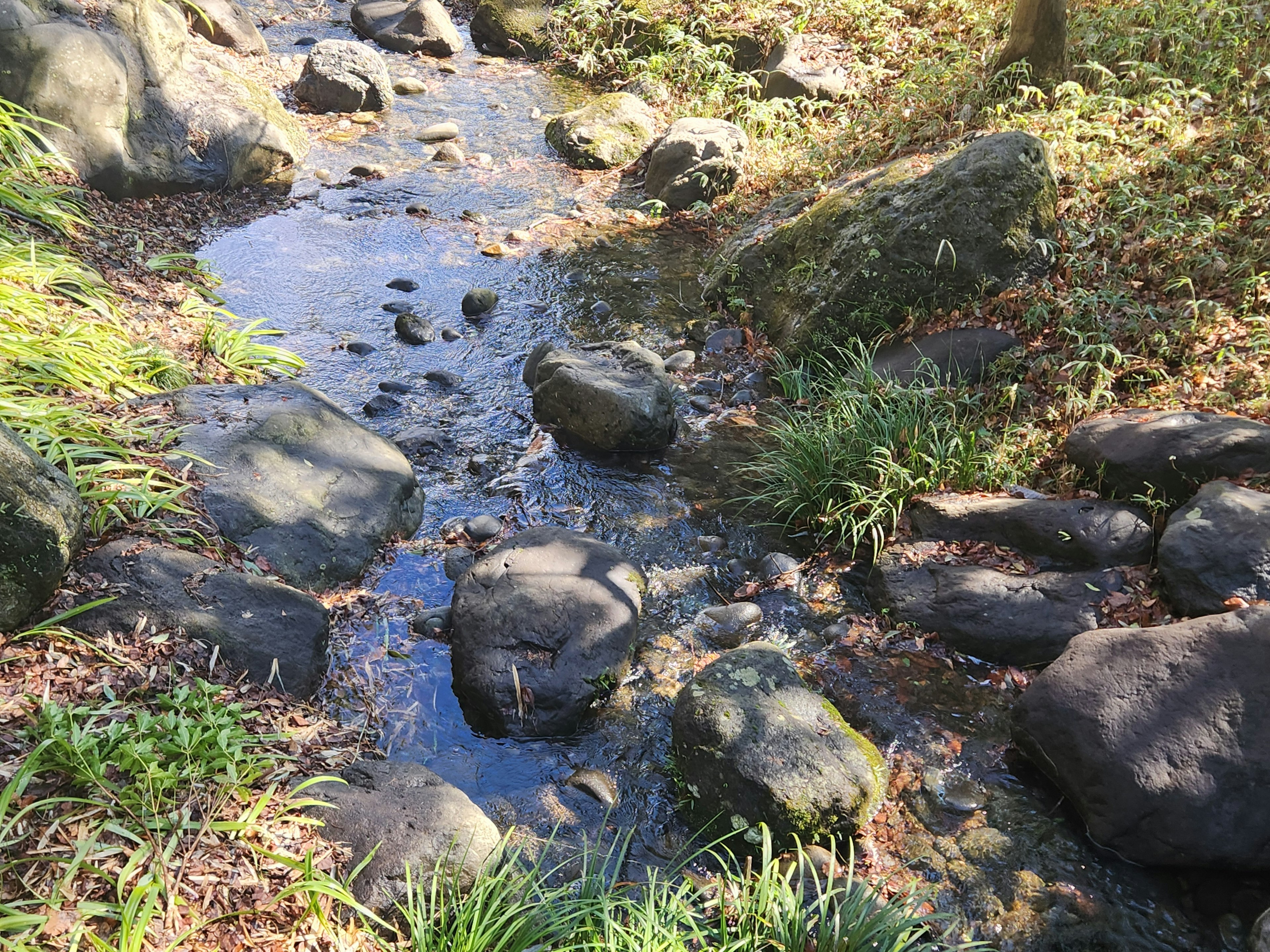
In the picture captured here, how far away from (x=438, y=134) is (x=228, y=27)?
12.2 ft

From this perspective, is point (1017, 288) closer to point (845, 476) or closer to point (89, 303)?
point (845, 476)

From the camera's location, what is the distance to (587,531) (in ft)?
18.4

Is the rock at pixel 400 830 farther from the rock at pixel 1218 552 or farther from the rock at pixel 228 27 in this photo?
the rock at pixel 228 27

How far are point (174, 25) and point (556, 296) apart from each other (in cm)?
543

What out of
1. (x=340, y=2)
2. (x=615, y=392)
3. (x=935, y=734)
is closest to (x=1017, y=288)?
(x=615, y=392)

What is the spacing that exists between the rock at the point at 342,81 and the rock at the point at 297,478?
7.34m

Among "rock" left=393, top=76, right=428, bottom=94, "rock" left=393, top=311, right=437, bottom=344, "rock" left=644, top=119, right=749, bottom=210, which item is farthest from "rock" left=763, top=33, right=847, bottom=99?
"rock" left=393, top=311, right=437, bottom=344

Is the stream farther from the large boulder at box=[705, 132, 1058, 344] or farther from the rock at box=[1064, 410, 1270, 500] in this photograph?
the rock at box=[1064, 410, 1270, 500]

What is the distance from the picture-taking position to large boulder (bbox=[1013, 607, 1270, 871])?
3.58m

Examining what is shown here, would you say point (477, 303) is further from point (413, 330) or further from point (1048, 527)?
point (1048, 527)

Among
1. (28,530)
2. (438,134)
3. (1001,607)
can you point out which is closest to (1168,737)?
(1001,607)

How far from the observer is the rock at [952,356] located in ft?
20.5

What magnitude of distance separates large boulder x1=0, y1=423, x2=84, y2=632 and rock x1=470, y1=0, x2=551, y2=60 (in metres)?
12.2

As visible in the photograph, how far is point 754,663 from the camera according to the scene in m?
4.28
